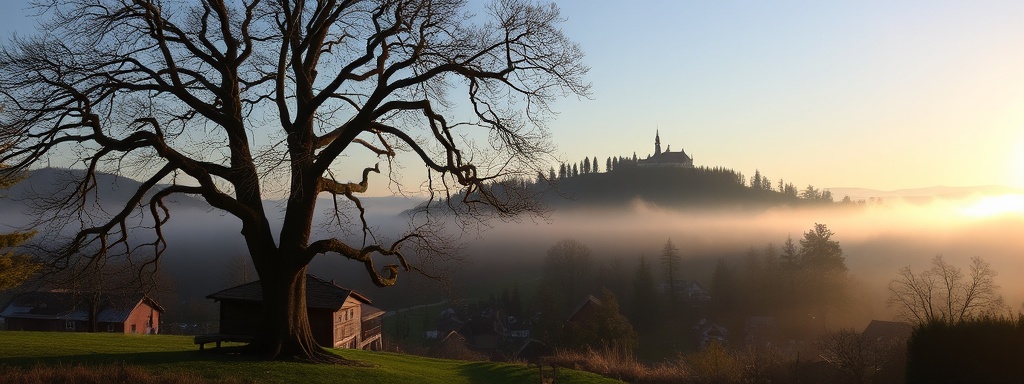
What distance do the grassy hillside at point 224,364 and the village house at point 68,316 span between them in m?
28.9

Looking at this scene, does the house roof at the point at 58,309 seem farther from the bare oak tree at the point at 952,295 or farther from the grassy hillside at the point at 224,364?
the bare oak tree at the point at 952,295

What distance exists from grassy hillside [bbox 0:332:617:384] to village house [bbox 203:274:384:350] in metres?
1.74

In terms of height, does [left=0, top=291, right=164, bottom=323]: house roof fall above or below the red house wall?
above

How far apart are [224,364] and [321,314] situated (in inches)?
633

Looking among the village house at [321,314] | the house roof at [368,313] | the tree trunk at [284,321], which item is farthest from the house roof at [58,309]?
the tree trunk at [284,321]

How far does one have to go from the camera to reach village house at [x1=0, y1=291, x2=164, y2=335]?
155 ft

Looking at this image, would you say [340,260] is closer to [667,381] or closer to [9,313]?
[9,313]

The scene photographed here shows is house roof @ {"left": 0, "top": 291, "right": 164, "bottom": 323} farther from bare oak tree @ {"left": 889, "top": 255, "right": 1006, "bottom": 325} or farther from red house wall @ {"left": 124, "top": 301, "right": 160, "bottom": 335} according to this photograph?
bare oak tree @ {"left": 889, "top": 255, "right": 1006, "bottom": 325}

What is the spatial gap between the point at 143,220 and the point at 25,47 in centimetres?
386

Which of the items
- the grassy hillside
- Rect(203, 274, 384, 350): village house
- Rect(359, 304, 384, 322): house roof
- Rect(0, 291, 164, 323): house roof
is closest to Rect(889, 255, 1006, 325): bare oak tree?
the grassy hillside

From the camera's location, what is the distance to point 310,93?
15117mm

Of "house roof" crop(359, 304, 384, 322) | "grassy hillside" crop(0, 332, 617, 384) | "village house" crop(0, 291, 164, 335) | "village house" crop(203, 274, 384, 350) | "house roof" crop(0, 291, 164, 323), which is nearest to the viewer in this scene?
"grassy hillside" crop(0, 332, 617, 384)

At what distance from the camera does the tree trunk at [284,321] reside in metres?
14.8

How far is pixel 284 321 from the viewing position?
15.1m
